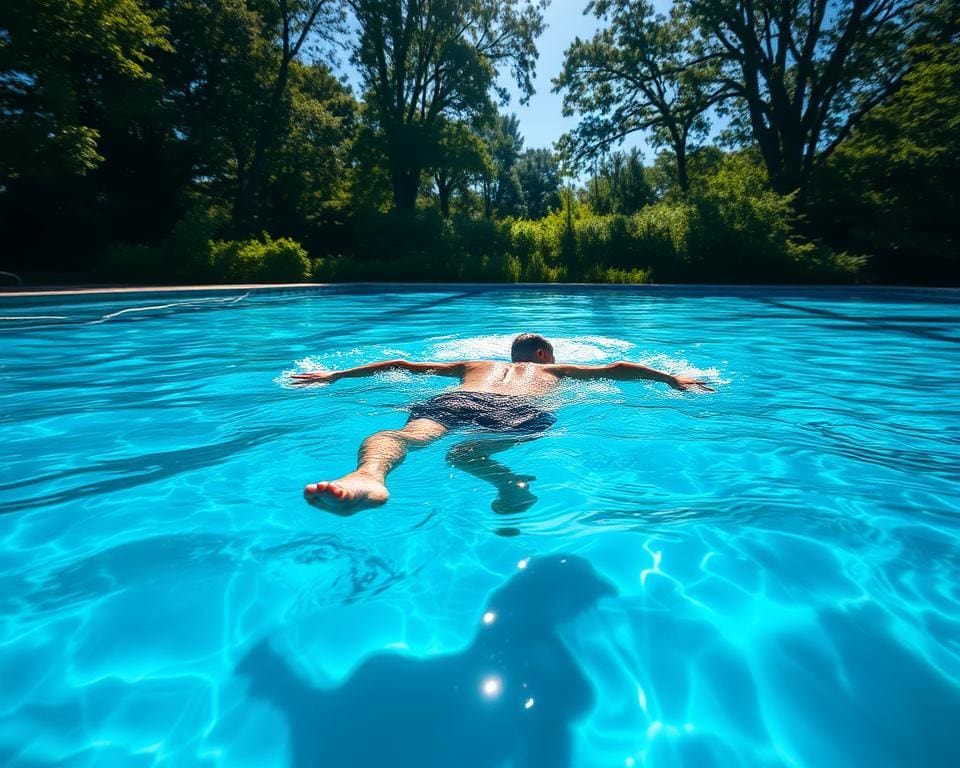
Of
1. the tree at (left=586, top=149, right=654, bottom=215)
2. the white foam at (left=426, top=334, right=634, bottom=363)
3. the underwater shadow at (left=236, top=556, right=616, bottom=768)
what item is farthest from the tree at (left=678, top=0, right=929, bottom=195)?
the underwater shadow at (left=236, top=556, right=616, bottom=768)

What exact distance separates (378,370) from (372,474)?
2063 millimetres

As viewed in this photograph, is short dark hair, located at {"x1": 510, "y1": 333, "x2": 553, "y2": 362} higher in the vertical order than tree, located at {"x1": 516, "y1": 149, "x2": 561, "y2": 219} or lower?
lower

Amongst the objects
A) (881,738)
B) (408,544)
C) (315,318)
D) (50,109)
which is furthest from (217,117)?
(881,738)

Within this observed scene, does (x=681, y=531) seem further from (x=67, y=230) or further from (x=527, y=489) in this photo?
(x=67, y=230)

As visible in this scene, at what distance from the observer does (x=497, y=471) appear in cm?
338

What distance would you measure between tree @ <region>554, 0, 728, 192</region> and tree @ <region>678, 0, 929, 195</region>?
101 centimetres

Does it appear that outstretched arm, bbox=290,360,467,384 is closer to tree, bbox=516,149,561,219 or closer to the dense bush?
the dense bush

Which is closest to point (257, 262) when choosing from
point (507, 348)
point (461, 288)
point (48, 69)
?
point (461, 288)

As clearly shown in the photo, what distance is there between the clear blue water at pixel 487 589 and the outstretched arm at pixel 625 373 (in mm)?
349

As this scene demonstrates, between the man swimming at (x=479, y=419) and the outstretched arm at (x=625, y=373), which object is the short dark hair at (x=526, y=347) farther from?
the outstretched arm at (x=625, y=373)

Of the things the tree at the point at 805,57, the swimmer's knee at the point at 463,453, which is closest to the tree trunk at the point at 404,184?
the tree at the point at 805,57

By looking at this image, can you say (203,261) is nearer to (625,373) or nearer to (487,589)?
(625,373)

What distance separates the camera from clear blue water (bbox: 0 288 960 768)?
5.28 feet

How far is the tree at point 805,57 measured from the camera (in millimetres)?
21672
